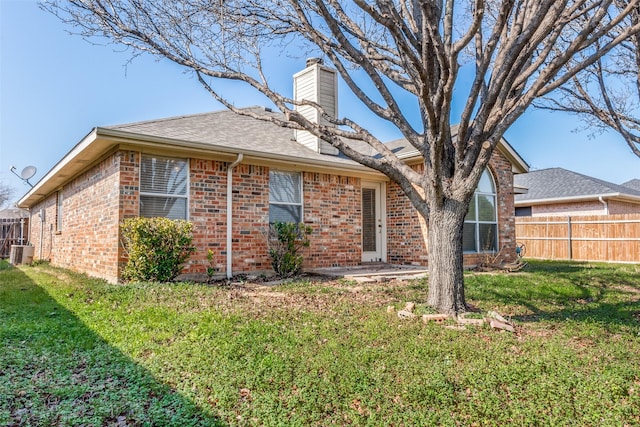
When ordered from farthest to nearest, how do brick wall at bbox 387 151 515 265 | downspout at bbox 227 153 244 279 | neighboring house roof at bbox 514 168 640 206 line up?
neighboring house roof at bbox 514 168 640 206, brick wall at bbox 387 151 515 265, downspout at bbox 227 153 244 279

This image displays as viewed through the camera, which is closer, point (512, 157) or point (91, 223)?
point (91, 223)

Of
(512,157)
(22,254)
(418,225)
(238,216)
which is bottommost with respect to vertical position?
(22,254)

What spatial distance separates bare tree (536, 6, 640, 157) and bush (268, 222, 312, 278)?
6.18m

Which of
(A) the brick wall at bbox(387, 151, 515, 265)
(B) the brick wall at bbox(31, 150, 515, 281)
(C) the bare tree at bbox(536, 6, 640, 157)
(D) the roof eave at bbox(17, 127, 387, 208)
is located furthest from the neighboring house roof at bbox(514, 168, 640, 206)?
(D) the roof eave at bbox(17, 127, 387, 208)

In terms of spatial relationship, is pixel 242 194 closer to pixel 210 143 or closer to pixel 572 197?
pixel 210 143

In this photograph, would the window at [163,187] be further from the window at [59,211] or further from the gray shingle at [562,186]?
the gray shingle at [562,186]

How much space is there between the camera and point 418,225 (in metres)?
10.8

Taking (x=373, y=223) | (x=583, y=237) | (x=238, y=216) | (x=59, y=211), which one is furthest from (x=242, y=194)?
(x=583, y=237)

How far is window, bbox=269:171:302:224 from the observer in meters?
9.35

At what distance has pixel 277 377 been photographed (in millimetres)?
3352

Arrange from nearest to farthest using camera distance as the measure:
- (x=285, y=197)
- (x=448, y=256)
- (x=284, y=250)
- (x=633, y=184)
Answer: (x=448, y=256) → (x=284, y=250) → (x=285, y=197) → (x=633, y=184)

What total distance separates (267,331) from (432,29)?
11.7 ft

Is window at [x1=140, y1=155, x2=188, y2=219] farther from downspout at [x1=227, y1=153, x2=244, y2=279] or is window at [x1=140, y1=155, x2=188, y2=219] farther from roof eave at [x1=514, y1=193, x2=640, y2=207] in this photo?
roof eave at [x1=514, y1=193, x2=640, y2=207]

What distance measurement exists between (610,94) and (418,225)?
521 cm
